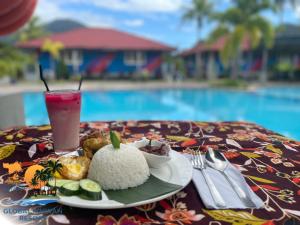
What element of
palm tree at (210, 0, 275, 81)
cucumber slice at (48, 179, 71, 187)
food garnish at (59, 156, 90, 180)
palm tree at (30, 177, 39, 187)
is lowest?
palm tree at (30, 177, 39, 187)

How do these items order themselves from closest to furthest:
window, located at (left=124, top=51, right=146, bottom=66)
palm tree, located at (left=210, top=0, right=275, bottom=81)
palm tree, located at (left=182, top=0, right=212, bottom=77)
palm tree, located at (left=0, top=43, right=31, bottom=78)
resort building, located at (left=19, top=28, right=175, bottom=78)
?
palm tree, located at (left=0, top=43, right=31, bottom=78) < palm tree, located at (left=210, top=0, right=275, bottom=81) < resort building, located at (left=19, top=28, right=175, bottom=78) < window, located at (left=124, top=51, right=146, bottom=66) < palm tree, located at (left=182, top=0, right=212, bottom=77)

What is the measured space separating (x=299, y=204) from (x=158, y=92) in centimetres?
1308

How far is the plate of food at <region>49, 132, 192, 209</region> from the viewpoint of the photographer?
0.76 meters

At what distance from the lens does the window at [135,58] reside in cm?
1970

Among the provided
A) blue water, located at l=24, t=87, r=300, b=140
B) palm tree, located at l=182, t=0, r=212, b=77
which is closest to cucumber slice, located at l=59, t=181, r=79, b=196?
blue water, located at l=24, t=87, r=300, b=140

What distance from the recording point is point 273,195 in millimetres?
879

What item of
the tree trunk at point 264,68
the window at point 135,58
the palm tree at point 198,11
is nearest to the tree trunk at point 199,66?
the palm tree at point 198,11

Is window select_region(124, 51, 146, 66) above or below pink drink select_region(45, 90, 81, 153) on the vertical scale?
above

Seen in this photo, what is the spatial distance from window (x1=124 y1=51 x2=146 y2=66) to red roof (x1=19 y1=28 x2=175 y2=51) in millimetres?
803

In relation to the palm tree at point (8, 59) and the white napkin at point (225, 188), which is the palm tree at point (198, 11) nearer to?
the palm tree at point (8, 59)

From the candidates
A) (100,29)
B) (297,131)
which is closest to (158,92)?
(297,131)

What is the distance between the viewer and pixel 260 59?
20.0 meters

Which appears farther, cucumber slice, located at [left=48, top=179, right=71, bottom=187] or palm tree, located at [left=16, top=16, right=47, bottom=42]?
palm tree, located at [left=16, top=16, right=47, bottom=42]

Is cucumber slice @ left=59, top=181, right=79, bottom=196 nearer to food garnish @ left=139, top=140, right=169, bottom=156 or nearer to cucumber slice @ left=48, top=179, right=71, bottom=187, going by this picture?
cucumber slice @ left=48, top=179, right=71, bottom=187
